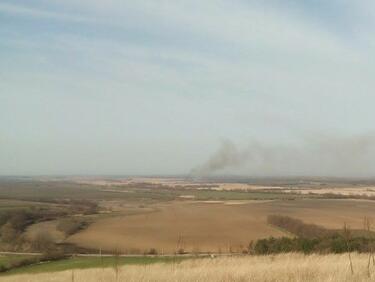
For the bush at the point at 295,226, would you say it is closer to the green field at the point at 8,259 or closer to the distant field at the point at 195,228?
the distant field at the point at 195,228

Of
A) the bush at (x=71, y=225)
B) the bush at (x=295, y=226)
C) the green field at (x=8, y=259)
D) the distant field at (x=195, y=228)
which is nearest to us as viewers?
the green field at (x=8, y=259)

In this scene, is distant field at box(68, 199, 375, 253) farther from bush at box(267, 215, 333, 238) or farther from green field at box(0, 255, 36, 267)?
green field at box(0, 255, 36, 267)

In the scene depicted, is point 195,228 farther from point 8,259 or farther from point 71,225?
point 8,259

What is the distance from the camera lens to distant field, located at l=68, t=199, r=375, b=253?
47750mm

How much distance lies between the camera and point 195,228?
58469 mm

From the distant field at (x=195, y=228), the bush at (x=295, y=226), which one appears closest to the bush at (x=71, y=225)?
the distant field at (x=195, y=228)

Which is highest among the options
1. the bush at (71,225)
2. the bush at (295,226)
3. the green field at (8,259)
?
the bush at (295,226)

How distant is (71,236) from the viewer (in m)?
57.5

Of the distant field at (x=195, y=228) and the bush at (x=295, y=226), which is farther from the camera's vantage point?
the bush at (x=295, y=226)

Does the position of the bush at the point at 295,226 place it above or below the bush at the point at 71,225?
above

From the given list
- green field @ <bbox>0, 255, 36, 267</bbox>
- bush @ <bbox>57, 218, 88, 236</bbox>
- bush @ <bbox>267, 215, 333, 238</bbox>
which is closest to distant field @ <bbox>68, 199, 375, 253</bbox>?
bush @ <bbox>267, 215, 333, 238</bbox>

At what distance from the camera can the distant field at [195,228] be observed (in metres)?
47.8

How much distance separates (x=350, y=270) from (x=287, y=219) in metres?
52.1

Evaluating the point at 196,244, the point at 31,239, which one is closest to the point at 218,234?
the point at 196,244
